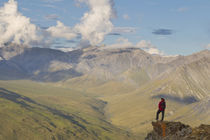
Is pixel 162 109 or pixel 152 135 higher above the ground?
pixel 162 109

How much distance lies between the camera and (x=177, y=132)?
138 ft

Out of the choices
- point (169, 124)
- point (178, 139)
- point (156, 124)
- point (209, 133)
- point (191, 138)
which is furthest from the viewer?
point (156, 124)

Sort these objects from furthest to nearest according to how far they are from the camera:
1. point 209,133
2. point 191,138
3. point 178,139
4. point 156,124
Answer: point 156,124
point 178,139
point 191,138
point 209,133

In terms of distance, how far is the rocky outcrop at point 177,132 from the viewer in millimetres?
35812

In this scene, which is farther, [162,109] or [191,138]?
[162,109]

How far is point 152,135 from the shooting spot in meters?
50.7

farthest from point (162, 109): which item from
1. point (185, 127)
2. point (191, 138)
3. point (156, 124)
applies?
point (191, 138)

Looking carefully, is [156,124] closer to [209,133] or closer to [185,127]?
[185,127]

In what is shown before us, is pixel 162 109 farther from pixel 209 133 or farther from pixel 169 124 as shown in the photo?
pixel 209 133

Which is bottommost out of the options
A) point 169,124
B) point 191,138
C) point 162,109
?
point 191,138

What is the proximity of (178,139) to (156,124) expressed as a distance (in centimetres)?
780

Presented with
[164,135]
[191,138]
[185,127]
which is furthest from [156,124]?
[191,138]

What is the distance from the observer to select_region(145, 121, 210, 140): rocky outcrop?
117 ft

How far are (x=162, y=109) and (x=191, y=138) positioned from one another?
14703mm
